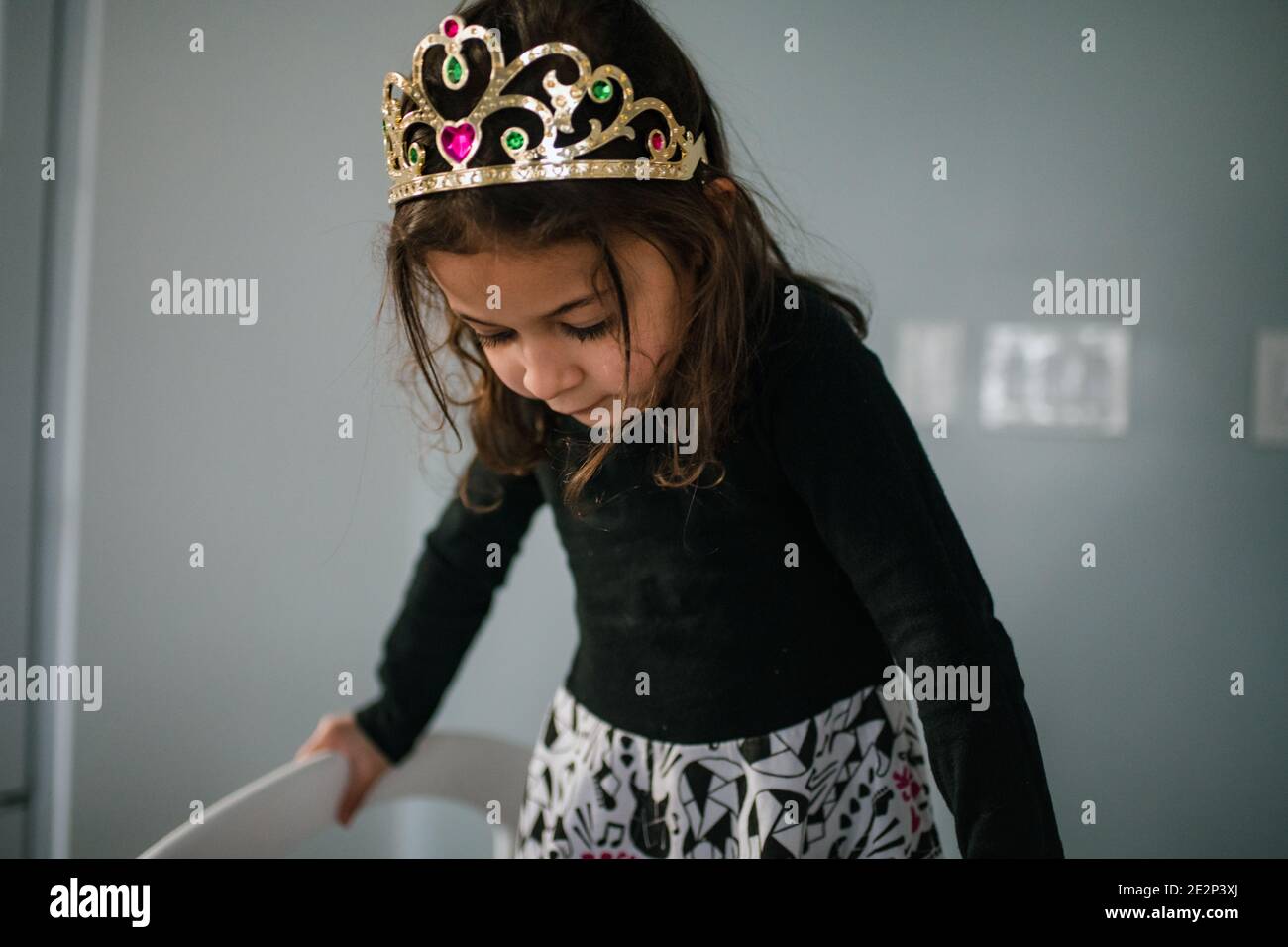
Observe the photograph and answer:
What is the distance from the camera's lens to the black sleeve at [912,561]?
501 mm

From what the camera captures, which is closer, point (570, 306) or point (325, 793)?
point (570, 306)

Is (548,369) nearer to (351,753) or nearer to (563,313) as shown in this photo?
(563,313)

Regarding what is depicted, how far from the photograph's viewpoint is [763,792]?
59 centimetres

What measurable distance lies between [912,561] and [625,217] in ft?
0.81

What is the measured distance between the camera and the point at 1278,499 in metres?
0.61

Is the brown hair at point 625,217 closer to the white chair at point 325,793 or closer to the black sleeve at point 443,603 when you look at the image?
the black sleeve at point 443,603

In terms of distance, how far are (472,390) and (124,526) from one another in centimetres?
29
